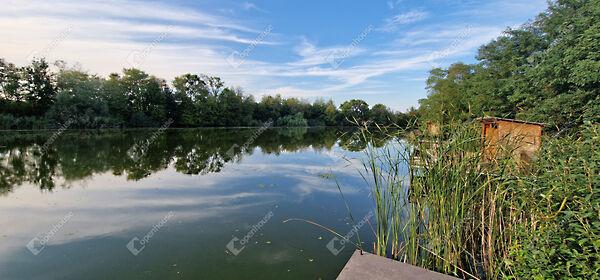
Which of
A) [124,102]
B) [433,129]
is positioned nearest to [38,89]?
[124,102]

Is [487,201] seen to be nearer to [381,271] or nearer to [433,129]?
[433,129]

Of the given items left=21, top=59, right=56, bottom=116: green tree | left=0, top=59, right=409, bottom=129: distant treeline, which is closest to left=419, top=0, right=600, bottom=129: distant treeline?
left=0, top=59, right=409, bottom=129: distant treeline

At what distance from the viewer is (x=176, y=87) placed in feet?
131

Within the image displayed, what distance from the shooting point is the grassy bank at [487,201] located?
1.81 m

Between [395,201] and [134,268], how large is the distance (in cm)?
310

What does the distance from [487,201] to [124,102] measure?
3749 cm

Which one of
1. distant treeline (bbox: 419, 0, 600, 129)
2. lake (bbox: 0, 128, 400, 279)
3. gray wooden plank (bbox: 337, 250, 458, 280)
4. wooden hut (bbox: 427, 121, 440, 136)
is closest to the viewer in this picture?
gray wooden plank (bbox: 337, 250, 458, 280)

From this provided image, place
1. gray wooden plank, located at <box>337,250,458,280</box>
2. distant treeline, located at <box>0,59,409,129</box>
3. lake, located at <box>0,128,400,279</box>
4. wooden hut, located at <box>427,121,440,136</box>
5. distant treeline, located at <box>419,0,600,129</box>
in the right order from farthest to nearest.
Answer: distant treeline, located at <box>0,59,409,129</box>, distant treeline, located at <box>419,0,600,129</box>, lake, located at <box>0,128,400,279</box>, wooden hut, located at <box>427,121,440,136</box>, gray wooden plank, located at <box>337,250,458,280</box>

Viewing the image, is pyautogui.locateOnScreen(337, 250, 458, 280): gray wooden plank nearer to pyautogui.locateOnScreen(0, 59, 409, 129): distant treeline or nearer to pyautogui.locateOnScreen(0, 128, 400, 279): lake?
pyautogui.locateOnScreen(0, 128, 400, 279): lake

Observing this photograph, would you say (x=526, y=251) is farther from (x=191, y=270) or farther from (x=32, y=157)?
(x=32, y=157)

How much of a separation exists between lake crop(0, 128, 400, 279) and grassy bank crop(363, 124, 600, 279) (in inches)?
28.6

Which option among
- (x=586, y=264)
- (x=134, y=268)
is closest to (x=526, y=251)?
(x=586, y=264)

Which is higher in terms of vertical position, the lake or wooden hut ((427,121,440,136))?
wooden hut ((427,121,440,136))

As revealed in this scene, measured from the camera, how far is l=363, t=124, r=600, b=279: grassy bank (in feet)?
5.94
